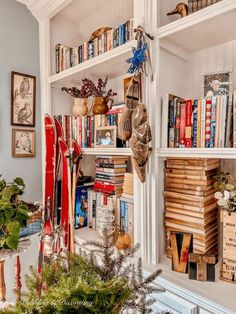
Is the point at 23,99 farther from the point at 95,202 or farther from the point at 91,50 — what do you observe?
the point at 95,202

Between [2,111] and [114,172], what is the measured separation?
1015 millimetres

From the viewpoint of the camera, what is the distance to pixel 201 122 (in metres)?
1.07

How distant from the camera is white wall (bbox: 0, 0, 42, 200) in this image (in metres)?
1.87

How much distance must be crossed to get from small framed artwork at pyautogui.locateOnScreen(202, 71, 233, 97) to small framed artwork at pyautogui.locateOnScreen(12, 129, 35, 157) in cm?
142

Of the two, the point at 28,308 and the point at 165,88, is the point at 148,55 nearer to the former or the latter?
the point at 165,88

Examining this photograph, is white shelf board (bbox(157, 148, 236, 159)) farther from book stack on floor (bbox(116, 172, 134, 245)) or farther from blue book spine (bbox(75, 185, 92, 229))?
blue book spine (bbox(75, 185, 92, 229))

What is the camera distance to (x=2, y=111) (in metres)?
1.87

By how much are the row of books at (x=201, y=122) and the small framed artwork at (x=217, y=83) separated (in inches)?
6.5

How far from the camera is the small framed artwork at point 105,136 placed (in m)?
1.43

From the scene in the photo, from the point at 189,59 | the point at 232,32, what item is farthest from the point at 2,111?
the point at 232,32

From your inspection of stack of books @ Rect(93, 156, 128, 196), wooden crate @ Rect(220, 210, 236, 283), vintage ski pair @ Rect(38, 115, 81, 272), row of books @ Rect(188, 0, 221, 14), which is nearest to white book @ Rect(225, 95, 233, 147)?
wooden crate @ Rect(220, 210, 236, 283)

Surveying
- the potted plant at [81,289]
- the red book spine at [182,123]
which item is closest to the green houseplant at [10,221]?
the potted plant at [81,289]

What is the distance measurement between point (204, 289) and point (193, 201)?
14.5 inches

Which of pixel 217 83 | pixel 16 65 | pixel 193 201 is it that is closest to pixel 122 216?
pixel 193 201
